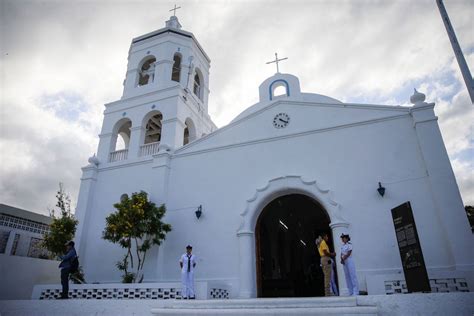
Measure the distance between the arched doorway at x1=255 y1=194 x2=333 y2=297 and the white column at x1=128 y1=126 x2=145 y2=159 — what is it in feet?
20.2

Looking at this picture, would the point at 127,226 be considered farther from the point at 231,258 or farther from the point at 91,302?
the point at 231,258

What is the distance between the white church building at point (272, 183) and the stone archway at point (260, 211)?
0.11 feet

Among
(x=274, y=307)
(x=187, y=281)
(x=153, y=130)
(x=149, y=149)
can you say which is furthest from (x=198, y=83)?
(x=274, y=307)

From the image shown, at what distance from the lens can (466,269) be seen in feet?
26.3

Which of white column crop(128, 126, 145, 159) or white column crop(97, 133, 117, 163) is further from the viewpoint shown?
white column crop(97, 133, 117, 163)

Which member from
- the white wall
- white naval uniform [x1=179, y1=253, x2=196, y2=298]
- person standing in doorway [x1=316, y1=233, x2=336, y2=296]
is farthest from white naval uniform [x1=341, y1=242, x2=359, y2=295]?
white naval uniform [x1=179, y1=253, x2=196, y2=298]

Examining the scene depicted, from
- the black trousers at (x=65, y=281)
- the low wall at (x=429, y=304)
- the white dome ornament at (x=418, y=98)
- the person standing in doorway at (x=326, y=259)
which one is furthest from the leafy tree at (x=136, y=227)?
the white dome ornament at (x=418, y=98)

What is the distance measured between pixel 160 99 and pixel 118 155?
10.3 feet

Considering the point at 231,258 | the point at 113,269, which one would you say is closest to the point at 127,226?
the point at 113,269

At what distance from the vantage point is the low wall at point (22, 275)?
11.0 meters

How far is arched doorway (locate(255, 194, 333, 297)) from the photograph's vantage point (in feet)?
46.8

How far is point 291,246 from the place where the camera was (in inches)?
684

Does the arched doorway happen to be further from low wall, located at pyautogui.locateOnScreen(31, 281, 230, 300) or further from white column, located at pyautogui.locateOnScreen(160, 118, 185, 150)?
white column, located at pyautogui.locateOnScreen(160, 118, 185, 150)

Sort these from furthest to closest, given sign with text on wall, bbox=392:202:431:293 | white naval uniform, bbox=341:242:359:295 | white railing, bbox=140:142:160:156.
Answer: white railing, bbox=140:142:160:156
white naval uniform, bbox=341:242:359:295
sign with text on wall, bbox=392:202:431:293
